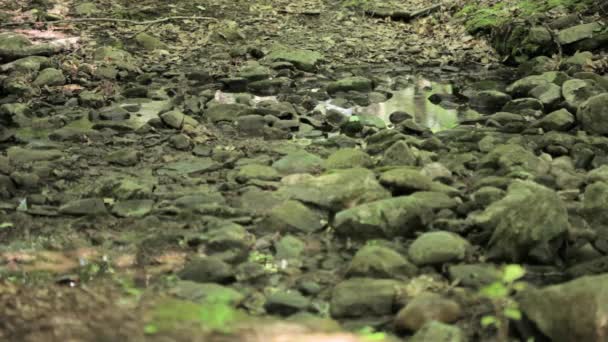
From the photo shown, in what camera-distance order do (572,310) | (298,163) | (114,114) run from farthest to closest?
(114,114)
(298,163)
(572,310)

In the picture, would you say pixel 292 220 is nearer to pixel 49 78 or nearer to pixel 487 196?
pixel 487 196

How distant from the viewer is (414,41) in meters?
10.5

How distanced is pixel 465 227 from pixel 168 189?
2.26 metres

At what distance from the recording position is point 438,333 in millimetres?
2764

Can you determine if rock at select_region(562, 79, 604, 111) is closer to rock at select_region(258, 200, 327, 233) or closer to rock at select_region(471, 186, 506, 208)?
rock at select_region(471, 186, 506, 208)

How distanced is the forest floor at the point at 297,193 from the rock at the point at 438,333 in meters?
0.01

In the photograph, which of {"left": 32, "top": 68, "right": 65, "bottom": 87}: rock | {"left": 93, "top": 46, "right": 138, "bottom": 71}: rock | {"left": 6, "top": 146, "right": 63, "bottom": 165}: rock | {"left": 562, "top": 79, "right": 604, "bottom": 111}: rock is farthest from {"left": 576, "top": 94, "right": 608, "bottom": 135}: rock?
{"left": 32, "top": 68, "right": 65, "bottom": 87}: rock

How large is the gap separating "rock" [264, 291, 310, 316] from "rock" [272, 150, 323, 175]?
2034 mm

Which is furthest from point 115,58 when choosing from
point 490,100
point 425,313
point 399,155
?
point 425,313

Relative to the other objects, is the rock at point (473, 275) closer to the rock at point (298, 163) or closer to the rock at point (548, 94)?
the rock at point (298, 163)

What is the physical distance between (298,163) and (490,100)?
3.05 m

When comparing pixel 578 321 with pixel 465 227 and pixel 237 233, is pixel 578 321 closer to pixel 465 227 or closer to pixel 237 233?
pixel 465 227

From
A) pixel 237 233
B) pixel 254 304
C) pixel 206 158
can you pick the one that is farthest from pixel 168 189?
pixel 254 304

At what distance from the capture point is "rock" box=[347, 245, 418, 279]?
3439 mm
